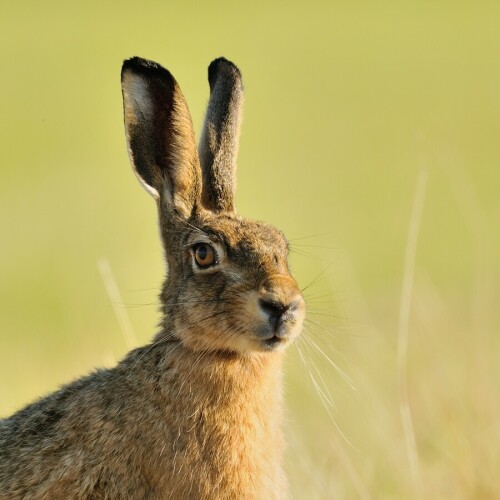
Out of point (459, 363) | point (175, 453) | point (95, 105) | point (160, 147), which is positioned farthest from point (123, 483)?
point (95, 105)

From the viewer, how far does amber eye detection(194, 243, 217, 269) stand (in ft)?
22.3

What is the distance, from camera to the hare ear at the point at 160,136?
722 centimetres

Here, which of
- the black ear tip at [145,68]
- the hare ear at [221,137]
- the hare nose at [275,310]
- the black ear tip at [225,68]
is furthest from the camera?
the black ear tip at [225,68]

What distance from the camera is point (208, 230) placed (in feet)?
22.7

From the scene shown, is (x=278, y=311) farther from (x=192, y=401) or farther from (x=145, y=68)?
(x=145, y=68)

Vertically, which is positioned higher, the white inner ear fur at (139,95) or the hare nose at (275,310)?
the white inner ear fur at (139,95)

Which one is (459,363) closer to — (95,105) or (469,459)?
(469,459)

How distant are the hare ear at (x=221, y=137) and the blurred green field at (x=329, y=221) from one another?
2.66 ft

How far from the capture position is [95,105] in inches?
1080

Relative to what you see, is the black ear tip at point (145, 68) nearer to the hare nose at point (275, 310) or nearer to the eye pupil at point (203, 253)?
the eye pupil at point (203, 253)

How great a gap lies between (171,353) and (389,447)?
6.26 feet

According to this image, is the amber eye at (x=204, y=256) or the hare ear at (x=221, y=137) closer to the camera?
the amber eye at (x=204, y=256)

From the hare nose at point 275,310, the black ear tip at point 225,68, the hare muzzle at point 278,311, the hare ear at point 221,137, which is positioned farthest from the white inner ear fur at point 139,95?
the hare nose at point 275,310

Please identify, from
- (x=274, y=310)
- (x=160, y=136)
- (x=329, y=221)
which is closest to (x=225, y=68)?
(x=160, y=136)
